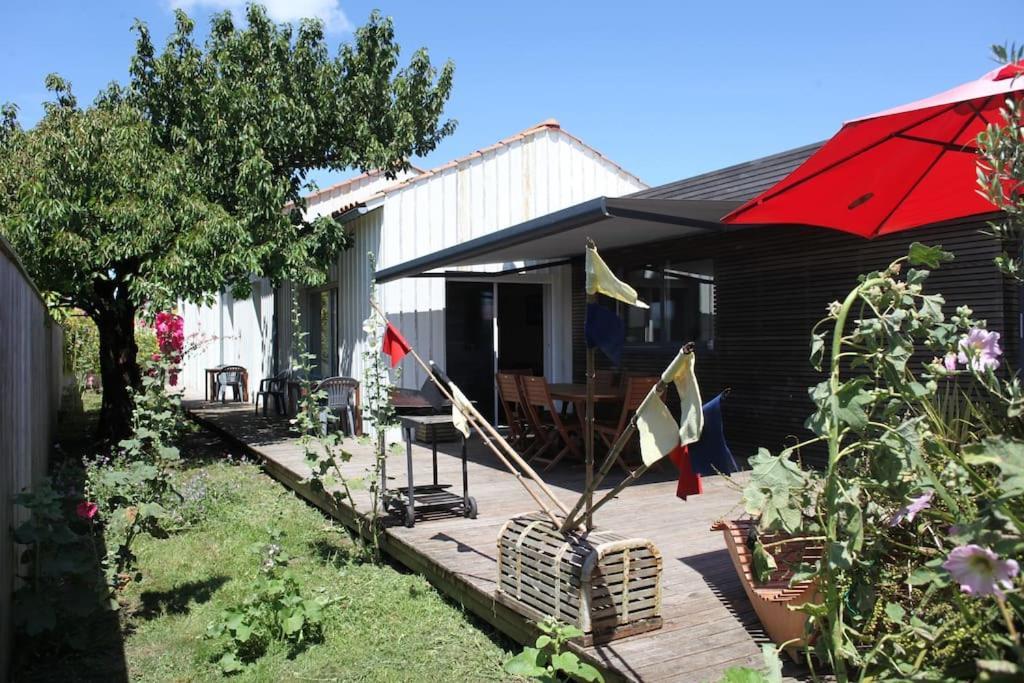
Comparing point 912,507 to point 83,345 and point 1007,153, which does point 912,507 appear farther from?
point 83,345

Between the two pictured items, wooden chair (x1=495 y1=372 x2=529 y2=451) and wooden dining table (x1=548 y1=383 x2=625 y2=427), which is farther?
wooden chair (x1=495 y1=372 x2=529 y2=451)

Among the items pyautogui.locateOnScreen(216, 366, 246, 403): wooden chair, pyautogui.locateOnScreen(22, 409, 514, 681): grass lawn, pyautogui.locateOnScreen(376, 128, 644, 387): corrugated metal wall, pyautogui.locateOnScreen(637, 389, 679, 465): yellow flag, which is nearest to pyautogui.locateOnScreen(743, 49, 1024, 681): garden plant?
pyautogui.locateOnScreen(637, 389, 679, 465): yellow flag

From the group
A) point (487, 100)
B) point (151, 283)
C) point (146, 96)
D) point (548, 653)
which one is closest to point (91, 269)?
point (151, 283)

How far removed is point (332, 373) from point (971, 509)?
34.7 feet

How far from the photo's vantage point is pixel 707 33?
9102mm

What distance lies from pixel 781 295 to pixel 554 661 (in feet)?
17.0

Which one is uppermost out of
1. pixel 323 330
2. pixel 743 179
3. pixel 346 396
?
pixel 743 179

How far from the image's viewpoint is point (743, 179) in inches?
292

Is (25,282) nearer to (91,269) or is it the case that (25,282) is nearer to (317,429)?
(317,429)

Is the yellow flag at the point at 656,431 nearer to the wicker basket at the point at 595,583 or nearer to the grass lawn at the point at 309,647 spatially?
the wicker basket at the point at 595,583

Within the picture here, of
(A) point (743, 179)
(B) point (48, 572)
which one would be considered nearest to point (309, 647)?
(B) point (48, 572)

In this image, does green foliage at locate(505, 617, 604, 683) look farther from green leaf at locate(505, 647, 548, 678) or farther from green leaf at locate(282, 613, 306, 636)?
green leaf at locate(282, 613, 306, 636)

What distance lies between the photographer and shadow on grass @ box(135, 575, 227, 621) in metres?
4.44

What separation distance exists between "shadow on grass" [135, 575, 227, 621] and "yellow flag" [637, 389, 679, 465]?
3.15m
